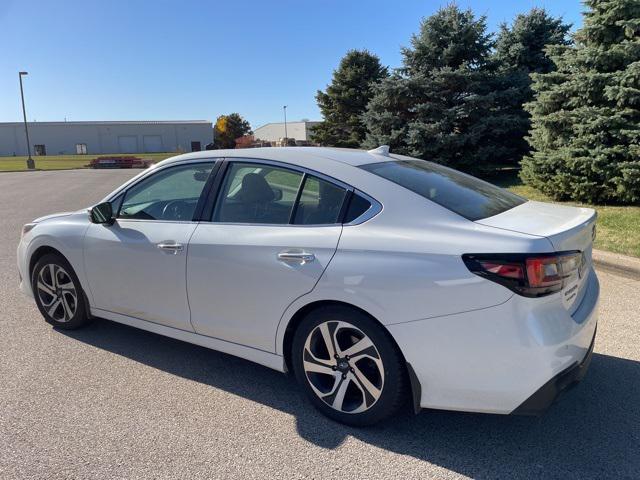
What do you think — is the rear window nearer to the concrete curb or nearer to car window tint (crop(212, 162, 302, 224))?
car window tint (crop(212, 162, 302, 224))

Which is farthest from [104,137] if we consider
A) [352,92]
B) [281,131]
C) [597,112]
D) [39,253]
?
[39,253]

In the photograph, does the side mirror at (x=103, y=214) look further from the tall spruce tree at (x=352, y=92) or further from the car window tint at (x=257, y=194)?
the tall spruce tree at (x=352, y=92)

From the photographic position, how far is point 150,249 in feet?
11.7

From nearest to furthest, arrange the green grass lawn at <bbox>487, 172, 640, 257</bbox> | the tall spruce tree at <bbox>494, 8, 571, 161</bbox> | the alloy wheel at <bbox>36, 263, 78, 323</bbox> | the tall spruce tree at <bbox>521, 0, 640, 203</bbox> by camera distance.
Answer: the alloy wheel at <bbox>36, 263, 78, 323</bbox> → the green grass lawn at <bbox>487, 172, 640, 257</bbox> → the tall spruce tree at <bbox>521, 0, 640, 203</bbox> → the tall spruce tree at <bbox>494, 8, 571, 161</bbox>

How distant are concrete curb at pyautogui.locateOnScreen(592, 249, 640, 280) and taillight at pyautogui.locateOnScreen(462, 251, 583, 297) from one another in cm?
409

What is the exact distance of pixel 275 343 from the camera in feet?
10.2

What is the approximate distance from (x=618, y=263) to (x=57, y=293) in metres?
6.03

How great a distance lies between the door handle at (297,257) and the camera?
2.87m

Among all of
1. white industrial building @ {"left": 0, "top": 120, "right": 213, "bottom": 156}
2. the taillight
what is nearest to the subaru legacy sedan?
the taillight

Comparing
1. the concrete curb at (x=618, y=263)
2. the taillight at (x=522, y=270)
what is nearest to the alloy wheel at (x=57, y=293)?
the taillight at (x=522, y=270)

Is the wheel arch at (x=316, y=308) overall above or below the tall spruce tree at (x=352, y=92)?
below

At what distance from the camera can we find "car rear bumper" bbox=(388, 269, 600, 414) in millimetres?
2395

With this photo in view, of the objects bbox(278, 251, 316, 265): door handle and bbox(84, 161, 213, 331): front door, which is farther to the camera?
bbox(84, 161, 213, 331): front door

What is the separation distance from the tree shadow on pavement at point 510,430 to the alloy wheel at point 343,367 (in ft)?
0.57
